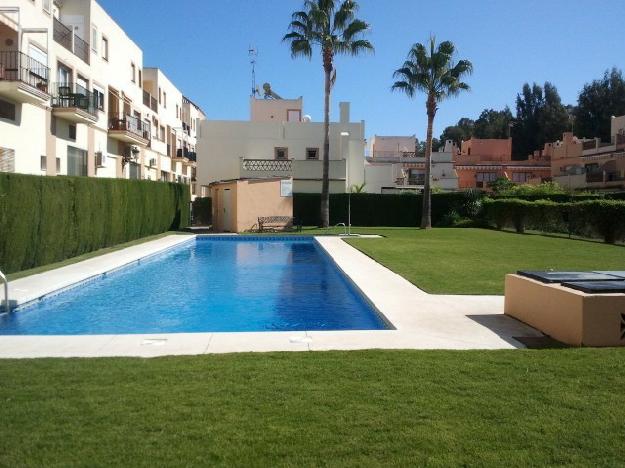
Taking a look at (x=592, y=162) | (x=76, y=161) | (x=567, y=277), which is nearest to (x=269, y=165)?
(x=76, y=161)

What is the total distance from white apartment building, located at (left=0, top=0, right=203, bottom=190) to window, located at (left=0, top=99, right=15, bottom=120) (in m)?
0.03

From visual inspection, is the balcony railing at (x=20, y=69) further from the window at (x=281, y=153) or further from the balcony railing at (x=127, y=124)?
the window at (x=281, y=153)

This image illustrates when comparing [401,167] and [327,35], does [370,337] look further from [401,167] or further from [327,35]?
[401,167]

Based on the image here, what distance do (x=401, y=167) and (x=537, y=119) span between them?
72.7 feet

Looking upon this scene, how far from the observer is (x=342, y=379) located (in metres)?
4.96

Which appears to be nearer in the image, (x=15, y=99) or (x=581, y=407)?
(x=581, y=407)

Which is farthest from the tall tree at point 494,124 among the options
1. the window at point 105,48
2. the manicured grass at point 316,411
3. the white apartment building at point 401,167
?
the manicured grass at point 316,411

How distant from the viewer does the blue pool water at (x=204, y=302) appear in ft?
29.1

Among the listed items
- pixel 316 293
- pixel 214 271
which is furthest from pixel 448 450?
pixel 214 271

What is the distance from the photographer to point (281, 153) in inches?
1508

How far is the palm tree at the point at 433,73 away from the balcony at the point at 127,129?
47.9 feet

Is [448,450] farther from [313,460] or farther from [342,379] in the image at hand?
[342,379]

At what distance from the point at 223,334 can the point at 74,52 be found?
22744mm

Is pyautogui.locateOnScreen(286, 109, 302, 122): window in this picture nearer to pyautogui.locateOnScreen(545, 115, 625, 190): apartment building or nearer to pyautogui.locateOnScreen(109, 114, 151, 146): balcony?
pyautogui.locateOnScreen(109, 114, 151, 146): balcony
